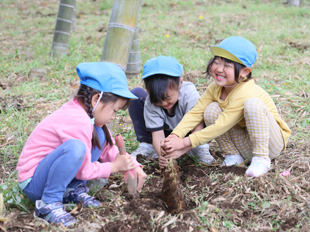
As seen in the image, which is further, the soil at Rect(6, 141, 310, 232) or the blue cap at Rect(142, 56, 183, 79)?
the blue cap at Rect(142, 56, 183, 79)

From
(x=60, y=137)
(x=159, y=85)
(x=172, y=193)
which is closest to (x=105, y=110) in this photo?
(x=60, y=137)

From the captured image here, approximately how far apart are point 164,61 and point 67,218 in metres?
1.39

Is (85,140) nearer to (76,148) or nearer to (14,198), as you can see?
(76,148)

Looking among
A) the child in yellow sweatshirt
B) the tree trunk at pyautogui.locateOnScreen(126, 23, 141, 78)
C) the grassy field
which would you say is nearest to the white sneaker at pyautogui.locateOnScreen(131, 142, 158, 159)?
the grassy field

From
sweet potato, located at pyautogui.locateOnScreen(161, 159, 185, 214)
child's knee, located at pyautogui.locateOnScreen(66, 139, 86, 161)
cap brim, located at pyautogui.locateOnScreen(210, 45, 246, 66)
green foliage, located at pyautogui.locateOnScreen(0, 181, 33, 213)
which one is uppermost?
cap brim, located at pyautogui.locateOnScreen(210, 45, 246, 66)

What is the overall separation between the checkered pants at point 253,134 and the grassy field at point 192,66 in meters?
0.20

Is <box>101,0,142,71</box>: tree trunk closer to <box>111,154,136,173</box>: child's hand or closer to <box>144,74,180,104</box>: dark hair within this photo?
<box>144,74,180,104</box>: dark hair

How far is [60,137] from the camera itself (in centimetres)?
187

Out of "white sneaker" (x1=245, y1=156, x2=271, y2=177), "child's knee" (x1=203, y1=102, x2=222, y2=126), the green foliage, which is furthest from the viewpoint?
"child's knee" (x1=203, y1=102, x2=222, y2=126)

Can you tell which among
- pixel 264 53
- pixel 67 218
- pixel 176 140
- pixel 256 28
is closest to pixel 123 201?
pixel 67 218

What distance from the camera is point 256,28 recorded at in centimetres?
653

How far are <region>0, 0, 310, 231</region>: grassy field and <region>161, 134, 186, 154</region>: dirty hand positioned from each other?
1.19 ft

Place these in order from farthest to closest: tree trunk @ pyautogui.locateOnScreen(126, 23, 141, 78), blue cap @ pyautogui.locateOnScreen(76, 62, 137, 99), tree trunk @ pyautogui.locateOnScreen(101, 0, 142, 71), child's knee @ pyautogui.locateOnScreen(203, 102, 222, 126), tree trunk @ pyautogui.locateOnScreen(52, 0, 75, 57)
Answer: tree trunk @ pyautogui.locateOnScreen(52, 0, 75, 57) < tree trunk @ pyautogui.locateOnScreen(126, 23, 141, 78) < tree trunk @ pyautogui.locateOnScreen(101, 0, 142, 71) < child's knee @ pyautogui.locateOnScreen(203, 102, 222, 126) < blue cap @ pyautogui.locateOnScreen(76, 62, 137, 99)

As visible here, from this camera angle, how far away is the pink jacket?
188 centimetres
